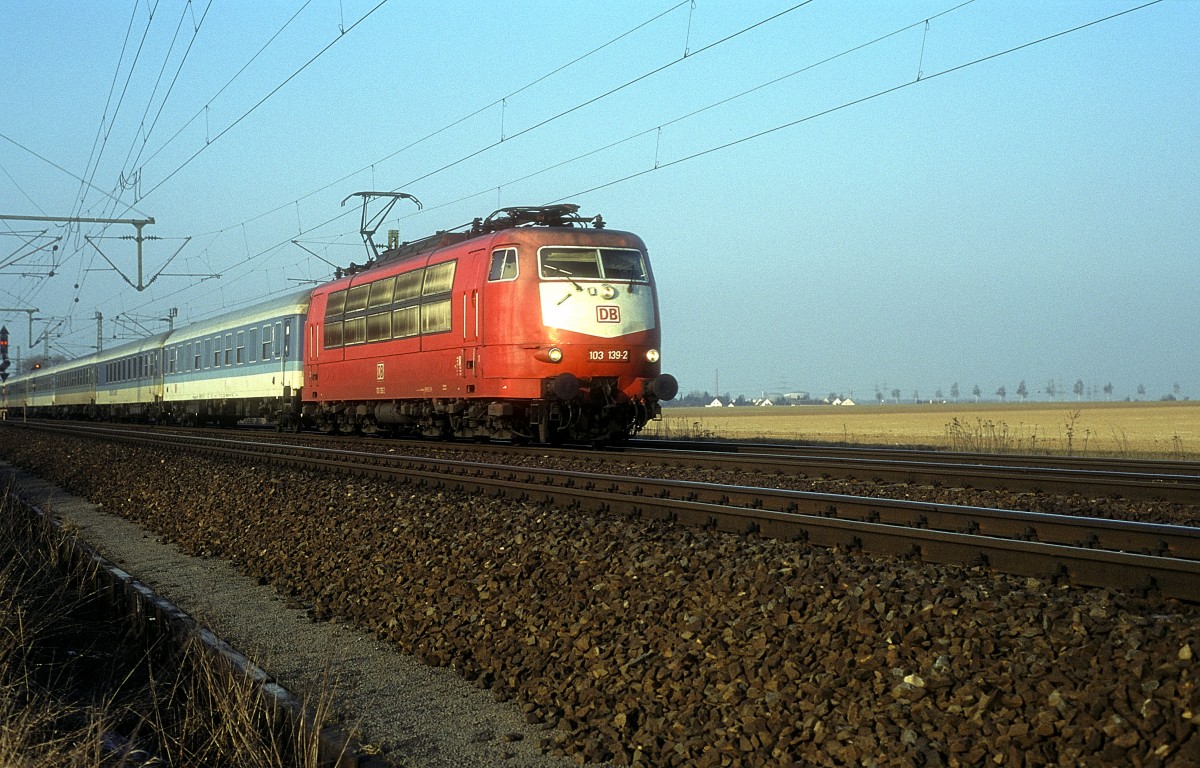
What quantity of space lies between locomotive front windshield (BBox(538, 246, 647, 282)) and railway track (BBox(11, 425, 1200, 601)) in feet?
15.6

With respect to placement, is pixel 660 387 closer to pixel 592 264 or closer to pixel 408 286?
pixel 592 264

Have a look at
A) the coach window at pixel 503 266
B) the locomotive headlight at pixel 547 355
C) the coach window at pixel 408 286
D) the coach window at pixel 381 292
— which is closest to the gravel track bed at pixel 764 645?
the locomotive headlight at pixel 547 355

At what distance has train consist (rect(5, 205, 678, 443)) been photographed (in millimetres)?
16891

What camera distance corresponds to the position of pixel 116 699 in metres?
6.68

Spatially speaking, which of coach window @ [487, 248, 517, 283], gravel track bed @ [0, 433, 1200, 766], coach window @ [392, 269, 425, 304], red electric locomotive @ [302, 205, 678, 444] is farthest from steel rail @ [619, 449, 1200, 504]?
coach window @ [392, 269, 425, 304]

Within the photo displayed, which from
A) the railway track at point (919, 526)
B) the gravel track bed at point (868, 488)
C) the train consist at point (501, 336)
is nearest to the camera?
the railway track at point (919, 526)

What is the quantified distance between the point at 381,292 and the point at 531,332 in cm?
569

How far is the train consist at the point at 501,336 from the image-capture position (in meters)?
16.9

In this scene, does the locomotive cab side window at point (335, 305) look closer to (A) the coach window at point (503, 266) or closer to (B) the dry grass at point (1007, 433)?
(A) the coach window at point (503, 266)

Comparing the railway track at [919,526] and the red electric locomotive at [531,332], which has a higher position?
the red electric locomotive at [531,332]

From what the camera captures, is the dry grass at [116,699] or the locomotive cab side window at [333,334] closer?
the dry grass at [116,699]

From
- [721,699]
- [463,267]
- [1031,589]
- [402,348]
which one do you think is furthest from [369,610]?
[402,348]

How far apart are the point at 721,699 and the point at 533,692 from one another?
49.5 inches

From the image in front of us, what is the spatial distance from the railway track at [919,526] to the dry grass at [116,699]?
3513 mm
